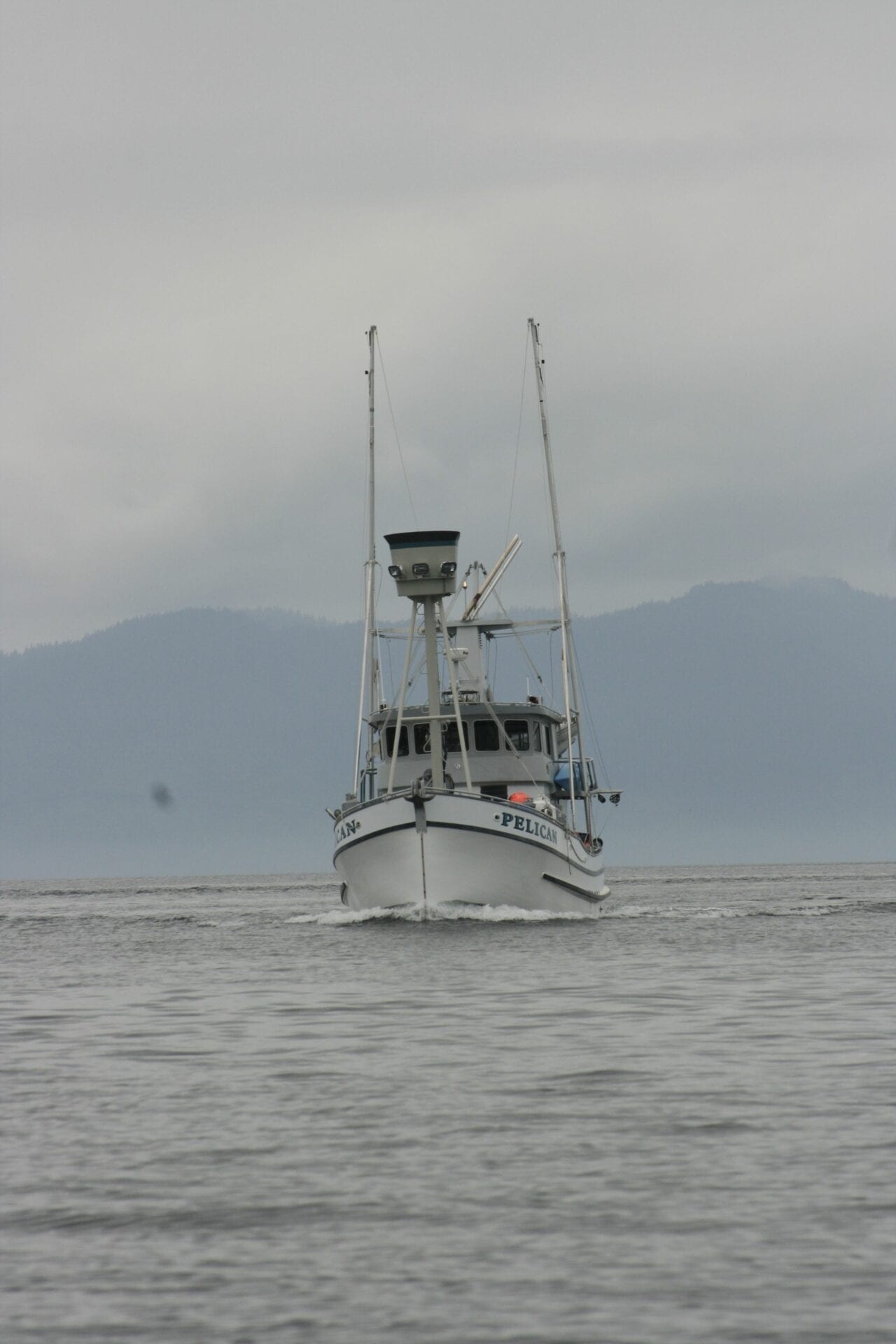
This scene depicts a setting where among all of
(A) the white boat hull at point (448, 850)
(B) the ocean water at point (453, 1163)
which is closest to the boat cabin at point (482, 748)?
(A) the white boat hull at point (448, 850)

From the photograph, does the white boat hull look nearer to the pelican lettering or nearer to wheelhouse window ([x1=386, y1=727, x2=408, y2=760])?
the pelican lettering

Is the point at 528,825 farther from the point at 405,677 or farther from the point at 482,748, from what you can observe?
the point at 482,748

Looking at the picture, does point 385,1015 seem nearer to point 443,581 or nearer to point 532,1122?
point 532,1122

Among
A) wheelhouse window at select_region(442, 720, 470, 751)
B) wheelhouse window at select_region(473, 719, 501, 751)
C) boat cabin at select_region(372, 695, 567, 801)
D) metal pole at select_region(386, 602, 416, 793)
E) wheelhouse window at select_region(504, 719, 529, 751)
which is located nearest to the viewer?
metal pole at select_region(386, 602, 416, 793)

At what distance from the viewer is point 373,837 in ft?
143

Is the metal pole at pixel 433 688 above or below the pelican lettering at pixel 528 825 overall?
above

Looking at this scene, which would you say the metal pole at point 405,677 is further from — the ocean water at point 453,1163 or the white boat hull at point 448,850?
the ocean water at point 453,1163

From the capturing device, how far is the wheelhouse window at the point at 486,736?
52.3 m

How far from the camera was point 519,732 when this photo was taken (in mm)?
52688

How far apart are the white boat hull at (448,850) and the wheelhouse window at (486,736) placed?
7.21 meters

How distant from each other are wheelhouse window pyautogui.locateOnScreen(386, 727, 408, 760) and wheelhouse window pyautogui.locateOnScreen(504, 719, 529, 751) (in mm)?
3211

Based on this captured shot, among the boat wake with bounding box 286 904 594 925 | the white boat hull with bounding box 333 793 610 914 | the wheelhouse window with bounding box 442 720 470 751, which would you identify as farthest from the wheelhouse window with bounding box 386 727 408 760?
the white boat hull with bounding box 333 793 610 914

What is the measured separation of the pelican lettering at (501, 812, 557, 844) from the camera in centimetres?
4288

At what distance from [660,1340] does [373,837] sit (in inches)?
1393
